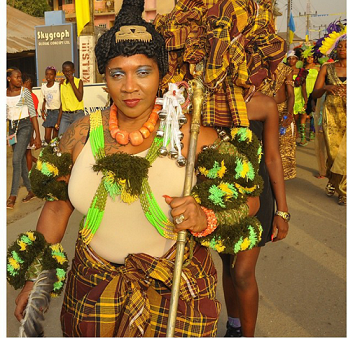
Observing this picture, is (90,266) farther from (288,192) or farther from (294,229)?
(288,192)

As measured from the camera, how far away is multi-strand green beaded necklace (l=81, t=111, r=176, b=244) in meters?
1.95

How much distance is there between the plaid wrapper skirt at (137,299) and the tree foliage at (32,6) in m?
33.3

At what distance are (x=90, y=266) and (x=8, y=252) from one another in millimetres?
415

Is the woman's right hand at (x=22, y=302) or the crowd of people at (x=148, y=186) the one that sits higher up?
the crowd of people at (x=148, y=186)

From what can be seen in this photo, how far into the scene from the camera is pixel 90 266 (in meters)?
2.12

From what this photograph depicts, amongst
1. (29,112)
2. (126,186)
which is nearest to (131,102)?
(126,186)

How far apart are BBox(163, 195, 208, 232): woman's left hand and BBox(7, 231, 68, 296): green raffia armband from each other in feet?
2.34

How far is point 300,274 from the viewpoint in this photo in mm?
4285

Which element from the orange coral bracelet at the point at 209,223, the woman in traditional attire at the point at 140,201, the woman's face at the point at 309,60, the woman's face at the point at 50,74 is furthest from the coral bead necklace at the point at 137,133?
the woman's face at the point at 309,60

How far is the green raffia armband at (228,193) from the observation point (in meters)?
1.94

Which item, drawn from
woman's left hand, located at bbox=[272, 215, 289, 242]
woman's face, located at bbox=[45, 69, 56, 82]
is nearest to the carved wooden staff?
woman's left hand, located at bbox=[272, 215, 289, 242]

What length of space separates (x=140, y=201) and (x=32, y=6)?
116 ft

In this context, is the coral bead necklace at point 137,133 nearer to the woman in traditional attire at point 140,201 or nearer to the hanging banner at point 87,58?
the woman in traditional attire at point 140,201

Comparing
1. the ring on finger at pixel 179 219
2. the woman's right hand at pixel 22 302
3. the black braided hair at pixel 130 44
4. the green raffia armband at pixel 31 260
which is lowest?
the woman's right hand at pixel 22 302
